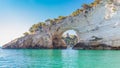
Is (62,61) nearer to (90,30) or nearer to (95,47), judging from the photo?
(95,47)

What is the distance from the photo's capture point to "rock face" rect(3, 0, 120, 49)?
50969 mm

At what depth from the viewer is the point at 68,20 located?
62094 millimetres

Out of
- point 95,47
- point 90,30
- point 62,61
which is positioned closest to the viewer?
point 62,61

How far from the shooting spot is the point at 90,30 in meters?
55.2

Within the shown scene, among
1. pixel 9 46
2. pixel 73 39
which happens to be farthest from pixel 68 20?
pixel 73 39

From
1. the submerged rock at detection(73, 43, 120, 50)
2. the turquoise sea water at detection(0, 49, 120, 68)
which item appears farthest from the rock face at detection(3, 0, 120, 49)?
the turquoise sea water at detection(0, 49, 120, 68)

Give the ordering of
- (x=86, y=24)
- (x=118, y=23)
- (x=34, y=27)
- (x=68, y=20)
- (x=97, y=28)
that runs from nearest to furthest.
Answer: (x=118, y=23) < (x=97, y=28) < (x=86, y=24) < (x=68, y=20) < (x=34, y=27)

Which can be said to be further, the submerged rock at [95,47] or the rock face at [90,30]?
the rock face at [90,30]

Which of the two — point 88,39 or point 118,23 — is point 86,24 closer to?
point 88,39

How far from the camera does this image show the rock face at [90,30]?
51.0m

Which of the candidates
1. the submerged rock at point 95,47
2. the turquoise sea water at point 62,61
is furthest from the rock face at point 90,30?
the turquoise sea water at point 62,61

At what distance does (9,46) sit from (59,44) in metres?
15.2

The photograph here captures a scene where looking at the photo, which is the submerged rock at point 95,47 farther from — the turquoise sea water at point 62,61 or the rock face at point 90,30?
the turquoise sea water at point 62,61

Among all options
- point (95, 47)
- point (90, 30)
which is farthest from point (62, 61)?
point (90, 30)
